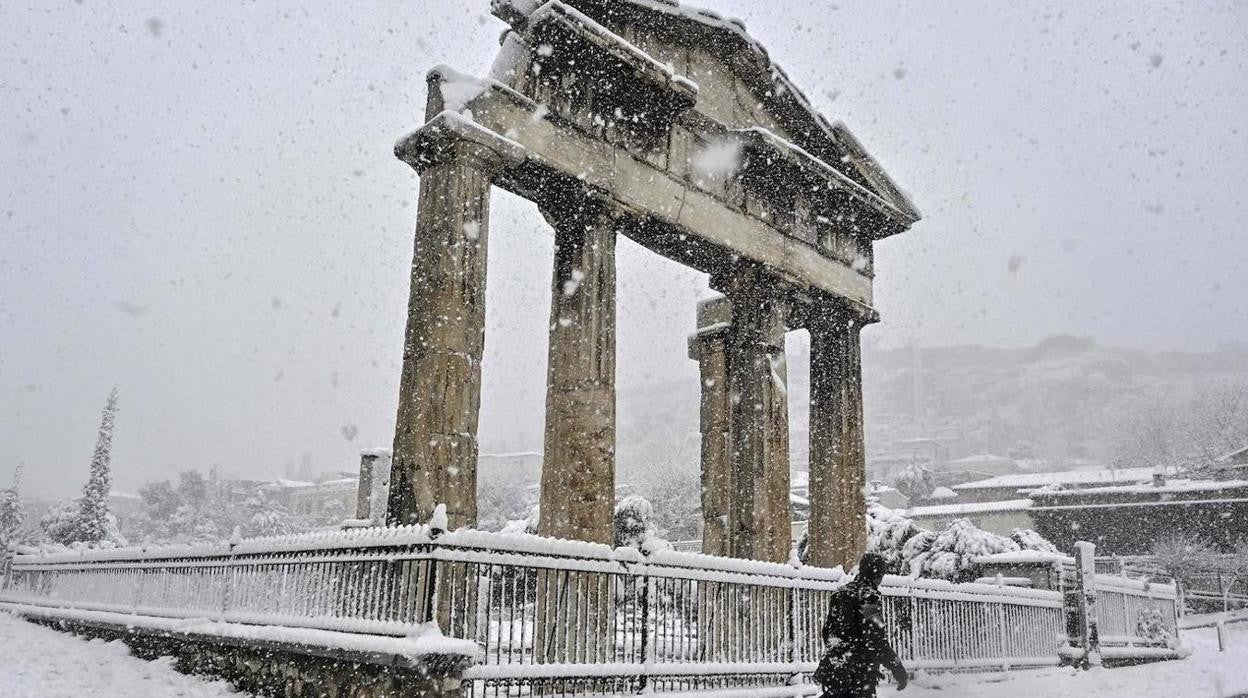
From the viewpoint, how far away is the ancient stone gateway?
9.13 m

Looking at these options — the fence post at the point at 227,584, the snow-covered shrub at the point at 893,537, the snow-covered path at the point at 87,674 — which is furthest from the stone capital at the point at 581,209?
the snow-covered shrub at the point at 893,537

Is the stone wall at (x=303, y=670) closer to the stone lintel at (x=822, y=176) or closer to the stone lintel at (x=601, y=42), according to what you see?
the stone lintel at (x=601, y=42)

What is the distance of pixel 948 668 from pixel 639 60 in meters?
9.00

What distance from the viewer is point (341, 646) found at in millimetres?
6375

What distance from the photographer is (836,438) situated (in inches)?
595

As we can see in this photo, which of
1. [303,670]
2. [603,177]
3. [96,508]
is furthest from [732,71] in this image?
[96,508]

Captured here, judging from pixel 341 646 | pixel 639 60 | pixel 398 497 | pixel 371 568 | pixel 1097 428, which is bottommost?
pixel 341 646

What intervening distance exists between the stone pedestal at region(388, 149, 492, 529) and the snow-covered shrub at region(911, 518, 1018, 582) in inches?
502

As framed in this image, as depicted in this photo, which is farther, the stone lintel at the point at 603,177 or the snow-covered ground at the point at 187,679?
the stone lintel at the point at 603,177

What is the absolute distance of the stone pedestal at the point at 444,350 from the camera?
8.52m

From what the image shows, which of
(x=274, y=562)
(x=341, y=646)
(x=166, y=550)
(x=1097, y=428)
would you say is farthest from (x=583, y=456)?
(x=1097, y=428)

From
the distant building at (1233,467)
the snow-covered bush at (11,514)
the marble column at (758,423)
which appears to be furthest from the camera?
the snow-covered bush at (11,514)

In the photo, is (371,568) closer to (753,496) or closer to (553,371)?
(553,371)

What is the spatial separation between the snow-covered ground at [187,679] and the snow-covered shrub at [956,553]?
3.58 meters
